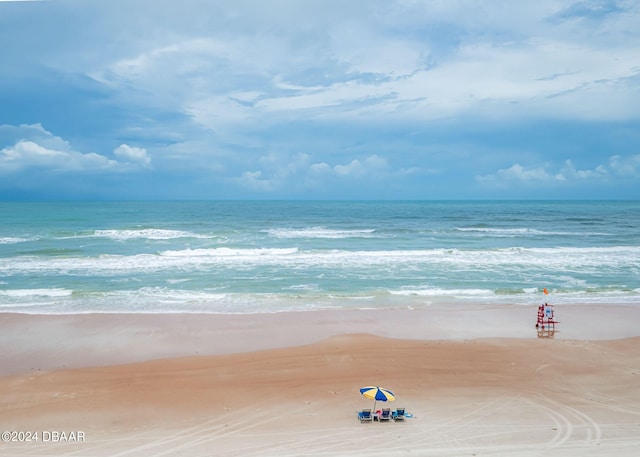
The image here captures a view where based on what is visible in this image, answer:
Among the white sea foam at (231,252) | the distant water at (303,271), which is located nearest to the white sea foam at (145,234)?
the distant water at (303,271)

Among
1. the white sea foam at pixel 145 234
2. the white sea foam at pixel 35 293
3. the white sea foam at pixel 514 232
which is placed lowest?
the white sea foam at pixel 35 293

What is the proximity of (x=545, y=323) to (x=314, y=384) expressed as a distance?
7367 mm

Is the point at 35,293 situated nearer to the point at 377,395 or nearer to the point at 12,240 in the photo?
the point at 377,395

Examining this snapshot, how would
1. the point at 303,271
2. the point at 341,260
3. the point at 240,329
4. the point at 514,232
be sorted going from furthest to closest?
the point at 514,232 < the point at 341,260 < the point at 303,271 < the point at 240,329

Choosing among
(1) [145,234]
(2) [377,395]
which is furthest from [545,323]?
(1) [145,234]

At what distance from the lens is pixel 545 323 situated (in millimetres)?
13039

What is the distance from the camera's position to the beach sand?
7367 millimetres

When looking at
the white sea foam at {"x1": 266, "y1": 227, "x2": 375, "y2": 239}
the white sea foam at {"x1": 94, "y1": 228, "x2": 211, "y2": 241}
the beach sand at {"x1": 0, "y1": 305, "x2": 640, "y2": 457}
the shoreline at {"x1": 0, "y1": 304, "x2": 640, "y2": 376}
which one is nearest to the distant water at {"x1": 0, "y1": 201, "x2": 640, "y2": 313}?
the white sea foam at {"x1": 94, "y1": 228, "x2": 211, "y2": 241}

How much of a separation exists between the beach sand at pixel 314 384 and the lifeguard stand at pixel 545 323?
280mm

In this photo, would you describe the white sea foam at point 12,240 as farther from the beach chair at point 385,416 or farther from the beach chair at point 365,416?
the beach chair at point 385,416

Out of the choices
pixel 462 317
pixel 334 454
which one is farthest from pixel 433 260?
pixel 334 454

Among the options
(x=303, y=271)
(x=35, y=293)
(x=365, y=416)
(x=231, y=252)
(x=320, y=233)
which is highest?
(x=320, y=233)

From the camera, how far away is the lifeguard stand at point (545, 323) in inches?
491

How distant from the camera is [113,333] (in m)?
12.6
